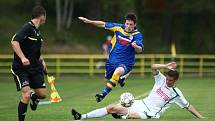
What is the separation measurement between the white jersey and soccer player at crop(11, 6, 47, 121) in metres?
2.21

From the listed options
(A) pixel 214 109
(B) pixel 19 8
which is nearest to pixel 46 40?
(B) pixel 19 8

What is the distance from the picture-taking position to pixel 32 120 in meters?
15.3

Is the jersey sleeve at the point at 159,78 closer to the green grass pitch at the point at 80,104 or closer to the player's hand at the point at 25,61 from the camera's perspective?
the green grass pitch at the point at 80,104

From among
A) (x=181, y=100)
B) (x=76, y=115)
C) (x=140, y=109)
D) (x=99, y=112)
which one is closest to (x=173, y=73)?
(x=181, y=100)

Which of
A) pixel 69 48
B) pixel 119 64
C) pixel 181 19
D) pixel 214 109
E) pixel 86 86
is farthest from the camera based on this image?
pixel 181 19

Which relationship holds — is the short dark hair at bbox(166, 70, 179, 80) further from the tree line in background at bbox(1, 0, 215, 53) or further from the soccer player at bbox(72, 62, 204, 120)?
the tree line in background at bbox(1, 0, 215, 53)

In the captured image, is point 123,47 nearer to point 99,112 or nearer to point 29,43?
point 99,112

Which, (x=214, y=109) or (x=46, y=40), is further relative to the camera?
(x=46, y=40)

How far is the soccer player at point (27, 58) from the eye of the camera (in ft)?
45.2

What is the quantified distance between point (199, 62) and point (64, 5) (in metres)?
12.4

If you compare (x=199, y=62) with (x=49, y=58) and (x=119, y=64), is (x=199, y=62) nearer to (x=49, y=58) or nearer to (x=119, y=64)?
(x=49, y=58)

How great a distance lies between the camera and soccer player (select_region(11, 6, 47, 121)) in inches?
542

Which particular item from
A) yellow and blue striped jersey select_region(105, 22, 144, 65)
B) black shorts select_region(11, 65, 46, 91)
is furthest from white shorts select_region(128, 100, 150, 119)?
black shorts select_region(11, 65, 46, 91)

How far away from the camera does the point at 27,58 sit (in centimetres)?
1397
